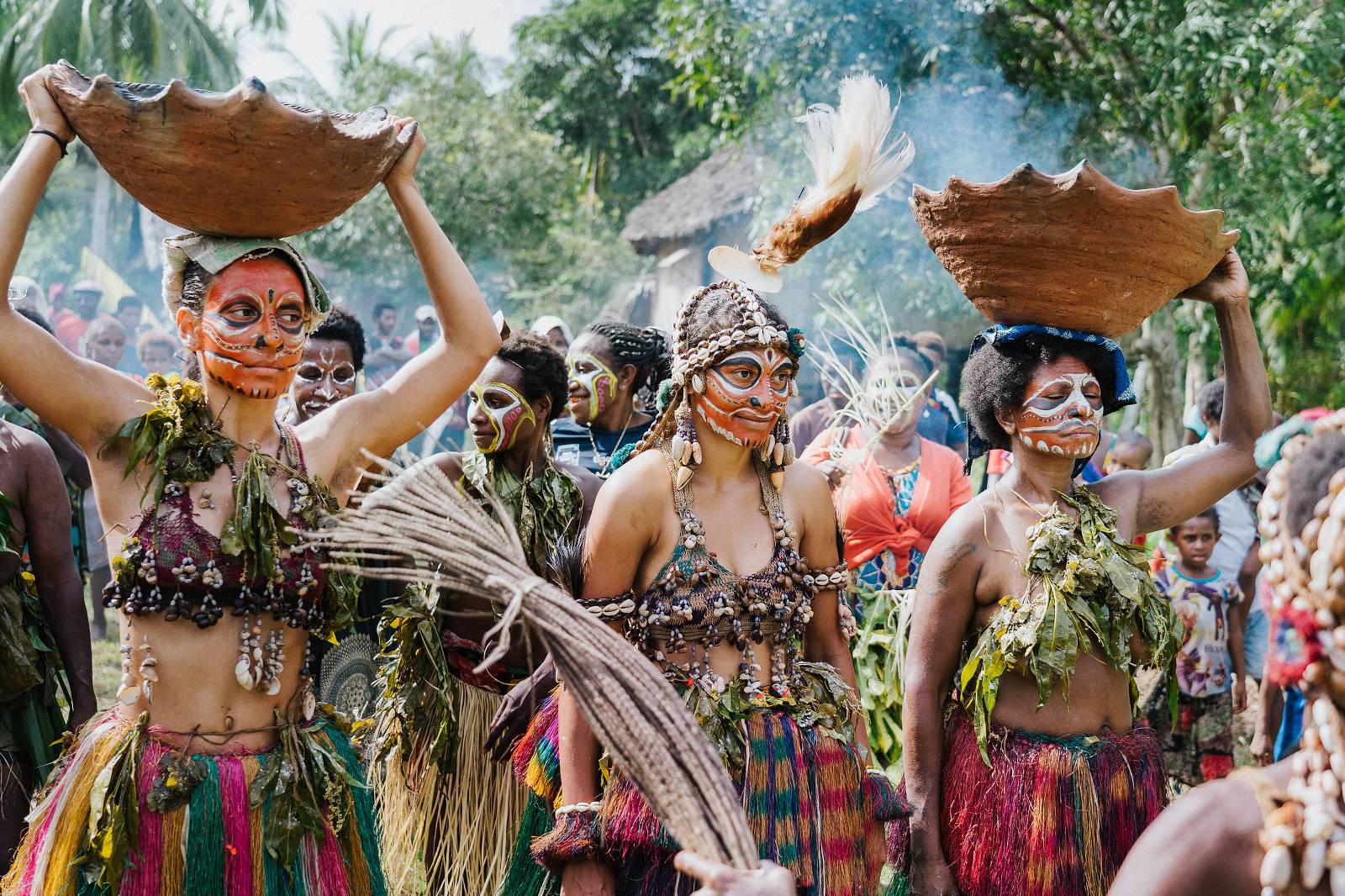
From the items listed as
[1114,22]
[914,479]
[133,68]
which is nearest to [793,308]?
[1114,22]

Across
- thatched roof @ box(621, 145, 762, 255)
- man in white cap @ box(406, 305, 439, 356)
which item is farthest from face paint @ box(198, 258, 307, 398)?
thatched roof @ box(621, 145, 762, 255)

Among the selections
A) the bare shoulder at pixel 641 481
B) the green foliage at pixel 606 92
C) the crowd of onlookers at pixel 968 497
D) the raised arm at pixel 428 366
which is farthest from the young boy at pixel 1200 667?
the green foliage at pixel 606 92

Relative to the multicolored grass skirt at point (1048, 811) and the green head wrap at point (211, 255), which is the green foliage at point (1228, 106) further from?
the green head wrap at point (211, 255)

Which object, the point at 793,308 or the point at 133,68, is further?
the point at 133,68

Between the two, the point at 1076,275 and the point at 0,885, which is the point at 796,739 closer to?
the point at 1076,275

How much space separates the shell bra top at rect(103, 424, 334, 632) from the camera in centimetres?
329

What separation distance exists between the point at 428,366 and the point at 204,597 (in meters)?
0.85

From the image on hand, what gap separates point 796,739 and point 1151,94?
1064cm

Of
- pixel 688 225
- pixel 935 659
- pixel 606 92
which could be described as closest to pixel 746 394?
pixel 935 659

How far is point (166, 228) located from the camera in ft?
103

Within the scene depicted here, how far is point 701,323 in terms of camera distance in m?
3.73

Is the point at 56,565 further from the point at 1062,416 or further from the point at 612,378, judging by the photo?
the point at 1062,416

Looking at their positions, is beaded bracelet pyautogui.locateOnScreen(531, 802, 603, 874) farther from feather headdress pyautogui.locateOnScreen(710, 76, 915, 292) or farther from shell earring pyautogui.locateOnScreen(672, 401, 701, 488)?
feather headdress pyautogui.locateOnScreen(710, 76, 915, 292)

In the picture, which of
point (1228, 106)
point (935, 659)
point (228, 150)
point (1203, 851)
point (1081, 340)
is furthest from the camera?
point (1228, 106)
